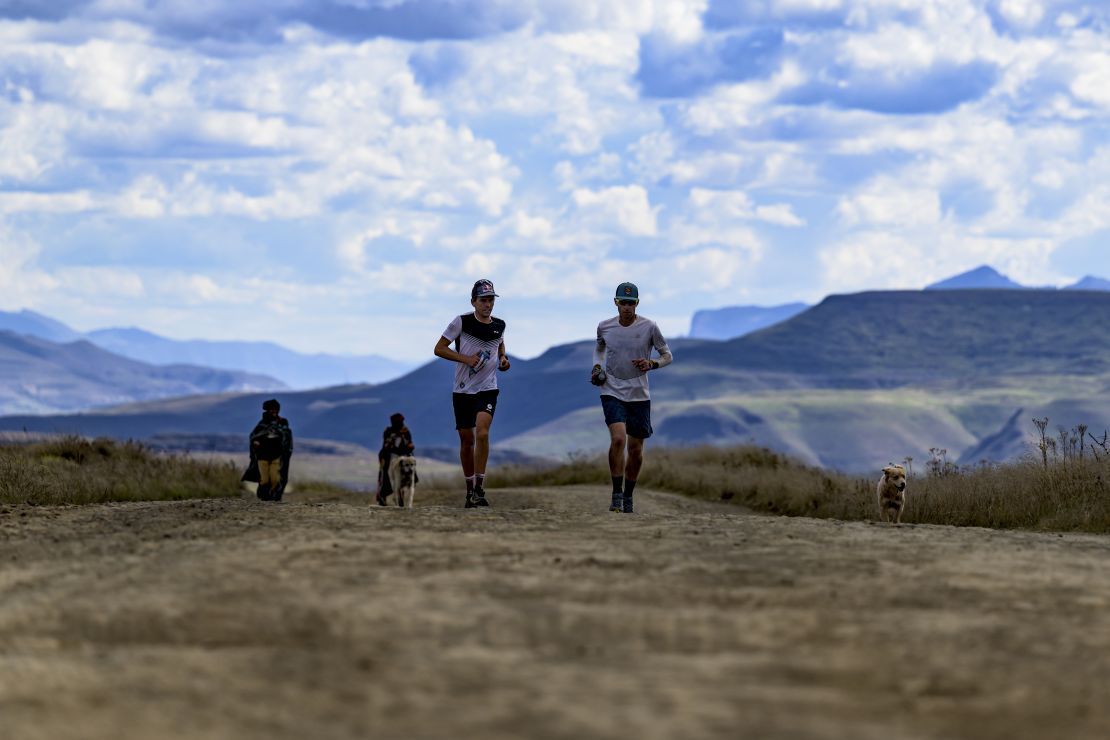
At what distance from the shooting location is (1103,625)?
7770 millimetres

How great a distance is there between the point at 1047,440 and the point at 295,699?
1502cm

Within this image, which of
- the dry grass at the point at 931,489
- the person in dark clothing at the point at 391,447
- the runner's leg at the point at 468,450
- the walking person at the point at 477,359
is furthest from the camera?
the person in dark clothing at the point at 391,447

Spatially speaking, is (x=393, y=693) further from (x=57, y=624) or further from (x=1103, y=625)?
(x=1103, y=625)

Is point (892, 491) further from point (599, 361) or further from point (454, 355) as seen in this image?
point (454, 355)

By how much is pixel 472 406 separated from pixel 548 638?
372 inches

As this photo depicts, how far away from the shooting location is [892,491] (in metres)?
16.9

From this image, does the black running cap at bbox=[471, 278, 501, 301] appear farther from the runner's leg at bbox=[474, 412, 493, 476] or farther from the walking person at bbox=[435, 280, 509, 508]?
the runner's leg at bbox=[474, 412, 493, 476]

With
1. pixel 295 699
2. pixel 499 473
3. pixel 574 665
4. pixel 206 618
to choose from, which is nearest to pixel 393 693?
pixel 295 699

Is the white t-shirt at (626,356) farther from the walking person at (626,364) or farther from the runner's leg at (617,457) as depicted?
the runner's leg at (617,457)

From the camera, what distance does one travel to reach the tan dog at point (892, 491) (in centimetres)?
1673

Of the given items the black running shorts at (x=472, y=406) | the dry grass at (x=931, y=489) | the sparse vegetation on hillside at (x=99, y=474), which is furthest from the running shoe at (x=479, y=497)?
the sparse vegetation on hillside at (x=99, y=474)

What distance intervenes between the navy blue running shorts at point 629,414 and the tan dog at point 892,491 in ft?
8.73

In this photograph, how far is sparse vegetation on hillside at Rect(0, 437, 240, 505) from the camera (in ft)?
64.7

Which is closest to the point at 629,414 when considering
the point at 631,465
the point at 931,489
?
the point at 631,465
